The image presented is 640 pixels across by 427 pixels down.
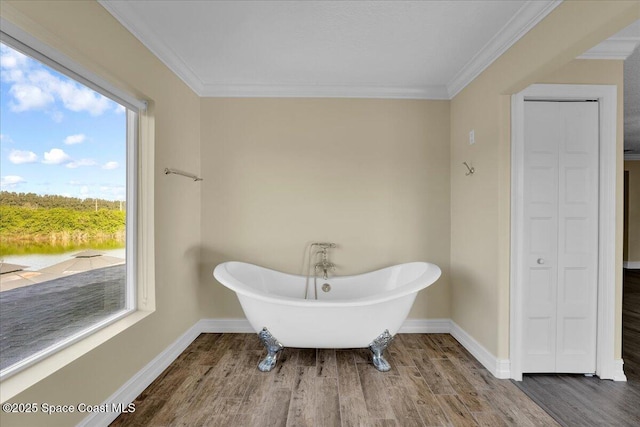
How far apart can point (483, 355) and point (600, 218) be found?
135cm

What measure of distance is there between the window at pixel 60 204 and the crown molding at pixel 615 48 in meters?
3.32

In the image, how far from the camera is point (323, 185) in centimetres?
319

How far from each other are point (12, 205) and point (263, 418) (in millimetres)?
1702

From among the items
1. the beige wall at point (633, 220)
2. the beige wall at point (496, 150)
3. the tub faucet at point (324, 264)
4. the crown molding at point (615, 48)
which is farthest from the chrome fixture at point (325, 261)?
the beige wall at point (633, 220)

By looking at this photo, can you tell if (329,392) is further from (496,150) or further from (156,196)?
(496,150)

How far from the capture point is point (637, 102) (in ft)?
11.7

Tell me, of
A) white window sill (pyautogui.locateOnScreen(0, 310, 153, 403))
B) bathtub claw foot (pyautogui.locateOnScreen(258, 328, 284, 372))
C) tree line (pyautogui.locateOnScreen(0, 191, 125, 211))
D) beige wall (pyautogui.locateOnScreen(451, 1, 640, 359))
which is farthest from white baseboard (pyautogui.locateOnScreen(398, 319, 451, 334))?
tree line (pyautogui.locateOnScreen(0, 191, 125, 211))

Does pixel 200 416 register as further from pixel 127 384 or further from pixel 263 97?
pixel 263 97

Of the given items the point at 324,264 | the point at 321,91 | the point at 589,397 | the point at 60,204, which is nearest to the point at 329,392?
the point at 324,264

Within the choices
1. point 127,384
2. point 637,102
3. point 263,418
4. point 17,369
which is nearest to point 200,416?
point 263,418

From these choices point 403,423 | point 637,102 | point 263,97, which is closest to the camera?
point 403,423

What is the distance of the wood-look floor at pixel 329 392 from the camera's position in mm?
1853

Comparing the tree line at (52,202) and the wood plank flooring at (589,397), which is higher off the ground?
the tree line at (52,202)

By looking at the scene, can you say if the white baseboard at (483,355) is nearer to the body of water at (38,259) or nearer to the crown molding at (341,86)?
the crown molding at (341,86)
